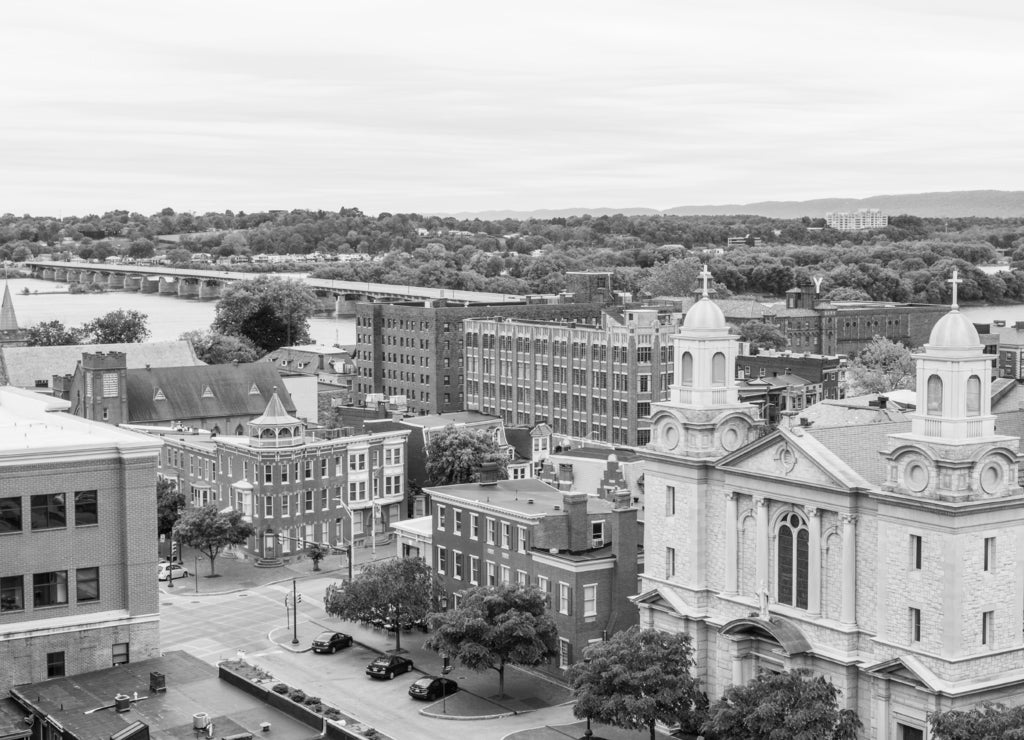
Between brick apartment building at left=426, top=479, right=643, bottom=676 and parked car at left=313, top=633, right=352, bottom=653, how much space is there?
8.41m

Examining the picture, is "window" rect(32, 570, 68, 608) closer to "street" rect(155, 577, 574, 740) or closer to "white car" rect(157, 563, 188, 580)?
"street" rect(155, 577, 574, 740)

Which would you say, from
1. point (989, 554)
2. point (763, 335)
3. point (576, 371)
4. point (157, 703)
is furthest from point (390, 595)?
point (763, 335)

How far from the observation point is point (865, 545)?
6412 cm

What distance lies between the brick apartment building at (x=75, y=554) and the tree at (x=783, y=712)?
23308 millimetres

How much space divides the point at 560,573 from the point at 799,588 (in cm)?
1494

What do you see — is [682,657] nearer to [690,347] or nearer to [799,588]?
[799,588]

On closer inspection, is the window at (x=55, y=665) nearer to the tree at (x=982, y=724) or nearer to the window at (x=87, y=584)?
the window at (x=87, y=584)

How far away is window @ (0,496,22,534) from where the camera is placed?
5194 cm

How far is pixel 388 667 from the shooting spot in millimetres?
79500

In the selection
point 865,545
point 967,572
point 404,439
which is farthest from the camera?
point 404,439

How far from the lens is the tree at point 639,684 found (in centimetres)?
6600

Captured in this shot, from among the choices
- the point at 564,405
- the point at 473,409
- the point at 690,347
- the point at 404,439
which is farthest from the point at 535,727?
the point at 473,409

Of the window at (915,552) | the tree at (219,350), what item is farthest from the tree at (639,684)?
the tree at (219,350)

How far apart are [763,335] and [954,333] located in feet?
436
